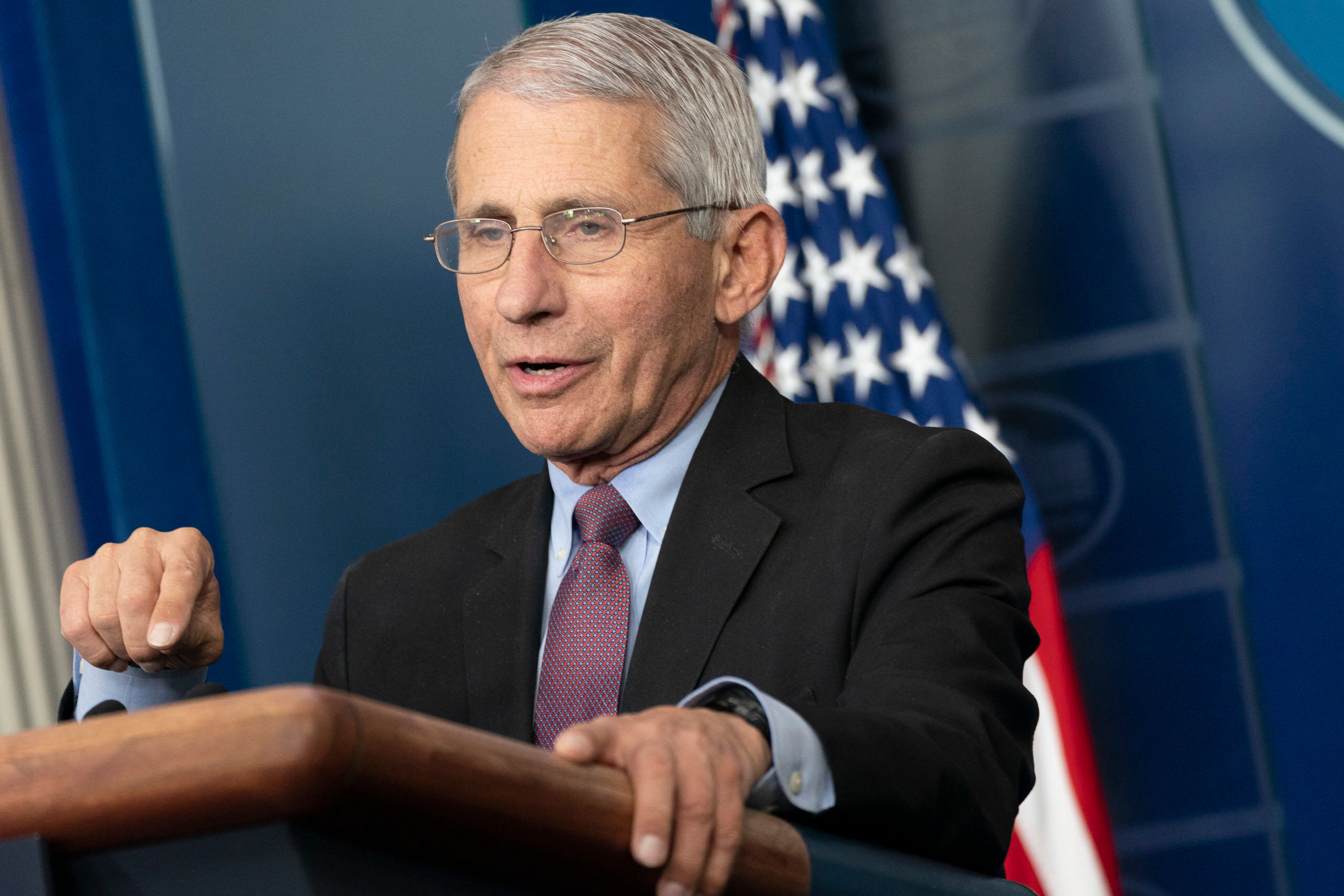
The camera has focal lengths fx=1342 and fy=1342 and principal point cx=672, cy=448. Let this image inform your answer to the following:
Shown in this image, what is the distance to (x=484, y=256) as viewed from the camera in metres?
1.71

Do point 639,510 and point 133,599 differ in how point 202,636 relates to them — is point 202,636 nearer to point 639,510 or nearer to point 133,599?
point 133,599

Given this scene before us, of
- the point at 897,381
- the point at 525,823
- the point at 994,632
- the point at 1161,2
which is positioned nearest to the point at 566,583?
the point at 994,632

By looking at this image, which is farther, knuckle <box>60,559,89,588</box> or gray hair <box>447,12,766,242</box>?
gray hair <box>447,12,766,242</box>

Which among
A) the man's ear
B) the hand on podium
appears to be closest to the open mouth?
the man's ear

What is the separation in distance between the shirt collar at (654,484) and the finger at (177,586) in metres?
0.48

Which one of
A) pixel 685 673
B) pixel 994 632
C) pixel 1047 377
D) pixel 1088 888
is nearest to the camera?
pixel 994 632

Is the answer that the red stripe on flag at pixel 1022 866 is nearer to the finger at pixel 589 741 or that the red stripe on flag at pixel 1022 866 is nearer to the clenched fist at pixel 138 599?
the clenched fist at pixel 138 599

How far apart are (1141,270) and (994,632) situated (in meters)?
2.38

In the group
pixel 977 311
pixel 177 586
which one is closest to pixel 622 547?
pixel 177 586

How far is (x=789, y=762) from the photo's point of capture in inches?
34.3

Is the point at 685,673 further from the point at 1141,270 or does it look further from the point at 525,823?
the point at 1141,270

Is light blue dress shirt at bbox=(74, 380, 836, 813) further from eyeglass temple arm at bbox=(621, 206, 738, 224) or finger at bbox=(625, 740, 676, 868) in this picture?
finger at bbox=(625, 740, 676, 868)

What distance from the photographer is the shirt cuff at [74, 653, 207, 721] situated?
1.48 meters

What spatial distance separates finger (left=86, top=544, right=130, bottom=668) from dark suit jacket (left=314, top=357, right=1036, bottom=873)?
1.42 feet
